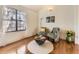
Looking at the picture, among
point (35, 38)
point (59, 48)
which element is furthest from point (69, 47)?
point (35, 38)

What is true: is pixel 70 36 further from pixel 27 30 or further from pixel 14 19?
pixel 14 19

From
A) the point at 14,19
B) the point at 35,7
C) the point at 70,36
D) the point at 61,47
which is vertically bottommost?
the point at 61,47

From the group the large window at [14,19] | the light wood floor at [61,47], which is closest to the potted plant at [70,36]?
the light wood floor at [61,47]

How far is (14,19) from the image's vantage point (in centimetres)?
117

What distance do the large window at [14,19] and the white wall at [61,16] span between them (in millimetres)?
274

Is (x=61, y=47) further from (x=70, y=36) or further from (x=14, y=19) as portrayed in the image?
(x=14, y=19)

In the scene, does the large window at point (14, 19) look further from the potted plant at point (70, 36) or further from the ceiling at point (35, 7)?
the potted plant at point (70, 36)

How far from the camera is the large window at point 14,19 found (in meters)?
1.15

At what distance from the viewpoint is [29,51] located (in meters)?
1.22

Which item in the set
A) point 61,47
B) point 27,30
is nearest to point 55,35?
point 61,47

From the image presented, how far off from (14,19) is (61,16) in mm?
626

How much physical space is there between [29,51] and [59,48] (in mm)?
399

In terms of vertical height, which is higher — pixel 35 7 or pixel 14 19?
pixel 35 7
